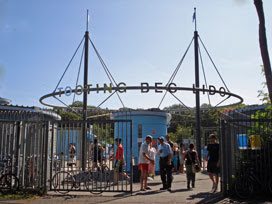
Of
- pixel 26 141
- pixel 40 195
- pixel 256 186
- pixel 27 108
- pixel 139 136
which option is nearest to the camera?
pixel 256 186

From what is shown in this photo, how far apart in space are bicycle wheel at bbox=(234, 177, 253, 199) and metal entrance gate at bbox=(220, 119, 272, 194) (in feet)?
0.44

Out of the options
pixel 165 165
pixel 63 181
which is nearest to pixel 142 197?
pixel 165 165

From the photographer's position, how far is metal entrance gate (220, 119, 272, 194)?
8539 millimetres

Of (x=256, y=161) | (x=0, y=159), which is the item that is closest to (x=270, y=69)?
(x=256, y=161)

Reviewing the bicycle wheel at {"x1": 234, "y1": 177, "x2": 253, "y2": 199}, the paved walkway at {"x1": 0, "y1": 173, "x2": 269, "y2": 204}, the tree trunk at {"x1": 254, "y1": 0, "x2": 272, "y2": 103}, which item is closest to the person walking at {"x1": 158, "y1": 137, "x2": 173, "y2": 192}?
the paved walkway at {"x1": 0, "y1": 173, "x2": 269, "y2": 204}

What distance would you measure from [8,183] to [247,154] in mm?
7285

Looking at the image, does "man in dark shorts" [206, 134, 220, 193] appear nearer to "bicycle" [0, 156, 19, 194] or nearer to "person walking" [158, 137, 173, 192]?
"person walking" [158, 137, 173, 192]

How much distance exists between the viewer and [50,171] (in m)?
9.68

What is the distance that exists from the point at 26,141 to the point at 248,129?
22.7 ft

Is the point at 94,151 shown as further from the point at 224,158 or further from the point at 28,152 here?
the point at 224,158

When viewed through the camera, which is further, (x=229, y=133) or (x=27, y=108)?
(x=27, y=108)

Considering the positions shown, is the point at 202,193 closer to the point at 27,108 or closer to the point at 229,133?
the point at 229,133

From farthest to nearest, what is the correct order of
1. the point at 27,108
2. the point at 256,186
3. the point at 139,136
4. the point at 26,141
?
the point at 27,108 → the point at 139,136 → the point at 26,141 → the point at 256,186

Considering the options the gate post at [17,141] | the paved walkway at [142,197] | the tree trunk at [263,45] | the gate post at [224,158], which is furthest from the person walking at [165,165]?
the gate post at [17,141]
